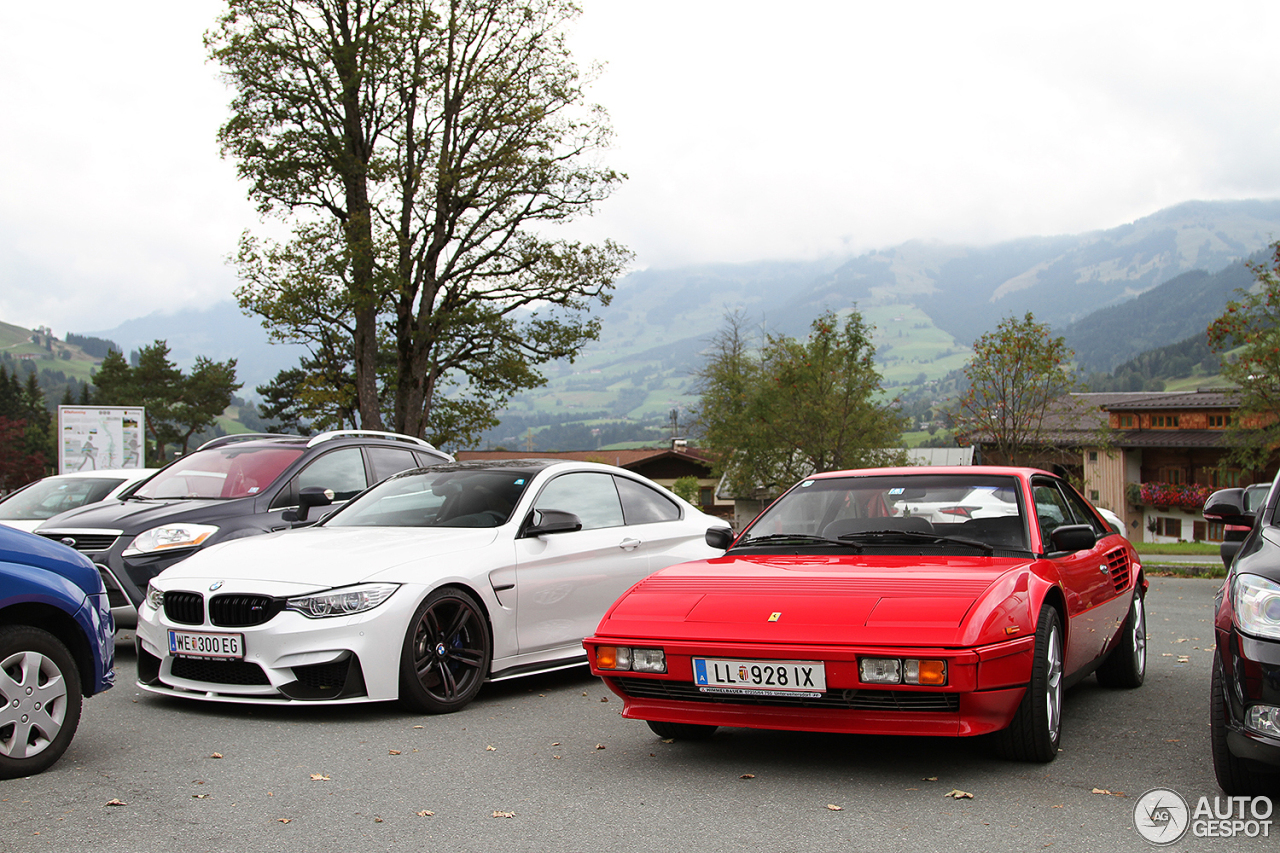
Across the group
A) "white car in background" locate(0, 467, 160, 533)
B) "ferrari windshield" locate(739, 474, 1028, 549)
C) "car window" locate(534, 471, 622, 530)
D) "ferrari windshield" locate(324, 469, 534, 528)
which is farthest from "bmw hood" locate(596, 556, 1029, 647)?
"white car in background" locate(0, 467, 160, 533)

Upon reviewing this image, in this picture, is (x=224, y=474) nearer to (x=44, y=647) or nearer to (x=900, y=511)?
(x=44, y=647)

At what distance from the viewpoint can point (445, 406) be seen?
3338 cm

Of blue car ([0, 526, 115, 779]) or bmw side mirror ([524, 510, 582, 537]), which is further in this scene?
bmw side mirror ([524, 510, 582, 537])

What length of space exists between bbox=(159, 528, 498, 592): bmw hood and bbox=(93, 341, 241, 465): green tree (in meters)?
82.8

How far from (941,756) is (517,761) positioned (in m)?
1.95

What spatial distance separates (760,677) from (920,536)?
144 cm

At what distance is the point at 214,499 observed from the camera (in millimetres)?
8797

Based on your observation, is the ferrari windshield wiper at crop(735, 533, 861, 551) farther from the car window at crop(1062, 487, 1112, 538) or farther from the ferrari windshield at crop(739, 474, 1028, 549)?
the car window at crop(1062, 487, 1112, 538)

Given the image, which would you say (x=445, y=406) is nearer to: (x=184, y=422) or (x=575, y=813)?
(x=575, y=813)

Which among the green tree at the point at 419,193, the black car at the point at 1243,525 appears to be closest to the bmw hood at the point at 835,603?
the black car at the point at 1243,525

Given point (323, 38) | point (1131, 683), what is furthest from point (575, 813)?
point (323, 38)

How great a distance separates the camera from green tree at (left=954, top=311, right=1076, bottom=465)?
3244 centimetres

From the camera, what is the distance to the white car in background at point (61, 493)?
38.3 feet

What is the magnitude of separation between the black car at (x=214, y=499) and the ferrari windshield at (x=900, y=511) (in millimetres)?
4297
